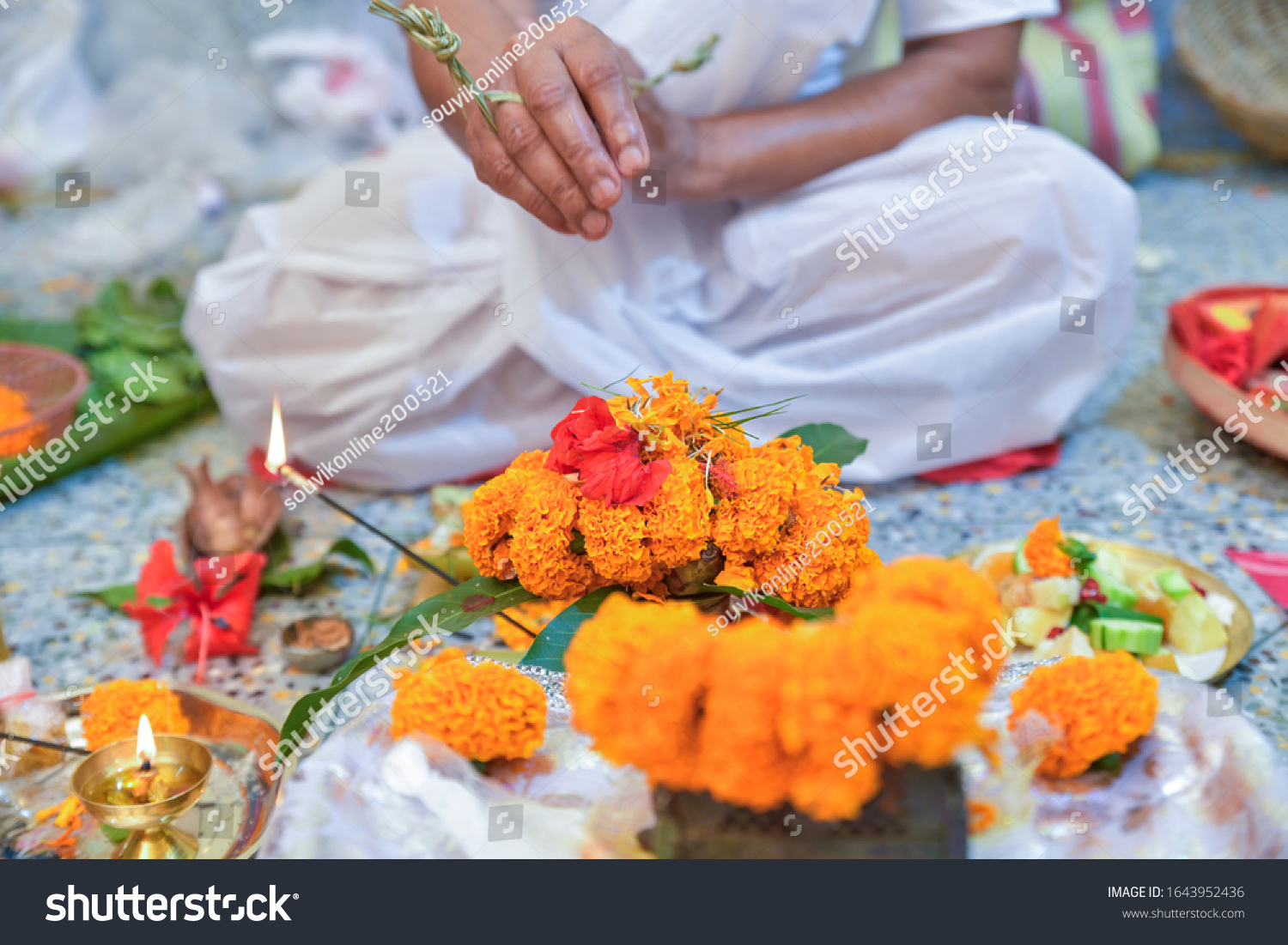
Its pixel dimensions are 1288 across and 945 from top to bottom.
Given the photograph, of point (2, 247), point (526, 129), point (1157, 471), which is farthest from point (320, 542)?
point (2, 247)

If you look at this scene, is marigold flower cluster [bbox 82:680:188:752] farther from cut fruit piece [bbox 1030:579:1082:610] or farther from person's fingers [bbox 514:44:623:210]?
cut fruit piece [bbox 1030:579:1082:610]

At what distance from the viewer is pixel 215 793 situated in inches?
31.2

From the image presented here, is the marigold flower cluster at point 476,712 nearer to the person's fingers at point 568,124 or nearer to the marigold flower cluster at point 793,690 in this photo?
the marigold flower cluster at point 793,690

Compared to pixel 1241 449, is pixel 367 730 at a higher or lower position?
higher

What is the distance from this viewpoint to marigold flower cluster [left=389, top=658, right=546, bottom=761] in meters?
0.59

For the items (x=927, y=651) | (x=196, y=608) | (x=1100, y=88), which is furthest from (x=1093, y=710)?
(x=1100, y=88)

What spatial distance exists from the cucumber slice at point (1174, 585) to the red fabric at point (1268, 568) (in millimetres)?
217

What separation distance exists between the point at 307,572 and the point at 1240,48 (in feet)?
8.76

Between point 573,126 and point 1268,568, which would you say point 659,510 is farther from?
point 1268,568

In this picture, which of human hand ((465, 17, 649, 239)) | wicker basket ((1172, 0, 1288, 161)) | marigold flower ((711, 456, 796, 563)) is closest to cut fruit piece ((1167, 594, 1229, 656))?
marigold flower ((711, 456, 796, 563))

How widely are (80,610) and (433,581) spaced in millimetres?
383

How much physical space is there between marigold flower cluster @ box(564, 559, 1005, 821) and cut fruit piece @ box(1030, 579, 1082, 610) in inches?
20.1

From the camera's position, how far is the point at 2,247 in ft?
7.88
